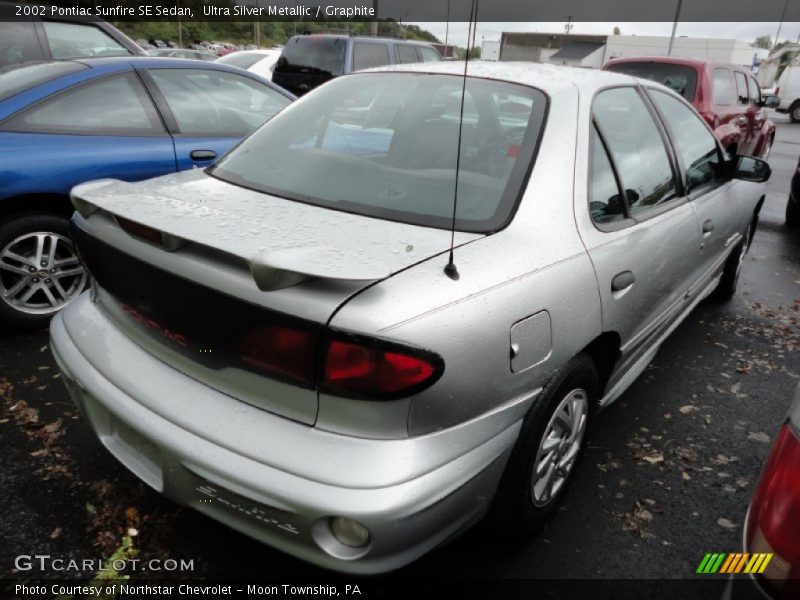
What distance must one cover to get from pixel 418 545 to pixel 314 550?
27cm

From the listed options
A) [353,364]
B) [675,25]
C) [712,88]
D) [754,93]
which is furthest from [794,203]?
[675,25]

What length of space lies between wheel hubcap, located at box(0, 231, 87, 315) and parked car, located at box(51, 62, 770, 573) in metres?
1.41

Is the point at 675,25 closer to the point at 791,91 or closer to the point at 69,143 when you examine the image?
the point at 791,91

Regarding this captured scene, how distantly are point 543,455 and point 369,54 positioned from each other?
806 centimetres

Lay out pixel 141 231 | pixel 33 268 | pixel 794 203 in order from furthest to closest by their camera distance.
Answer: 1. pixel 794 203
2. pixel 33 268
3. pixel 141 231

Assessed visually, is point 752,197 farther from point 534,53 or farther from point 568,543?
point 534,53

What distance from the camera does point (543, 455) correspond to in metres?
2.02

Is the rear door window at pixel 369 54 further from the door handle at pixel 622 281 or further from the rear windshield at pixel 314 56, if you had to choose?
the door handle at pixel 622 281

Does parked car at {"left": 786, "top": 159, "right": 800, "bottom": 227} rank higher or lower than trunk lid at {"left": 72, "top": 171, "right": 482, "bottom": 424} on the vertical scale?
lower

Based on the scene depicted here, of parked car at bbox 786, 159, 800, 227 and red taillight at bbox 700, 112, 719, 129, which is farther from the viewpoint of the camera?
red taillight at bbox 700, 112, 719, 129

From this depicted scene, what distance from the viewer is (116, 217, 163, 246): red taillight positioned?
170cm

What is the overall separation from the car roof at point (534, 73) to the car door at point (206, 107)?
1.58m

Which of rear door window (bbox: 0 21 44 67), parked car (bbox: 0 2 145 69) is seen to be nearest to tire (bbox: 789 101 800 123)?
parked car (bbox: 0 2 145 69)

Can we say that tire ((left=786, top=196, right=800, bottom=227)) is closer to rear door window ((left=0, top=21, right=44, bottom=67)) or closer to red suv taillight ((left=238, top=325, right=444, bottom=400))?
red suv taillight ((left=238, top=325, right=444, bottom=400))
